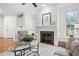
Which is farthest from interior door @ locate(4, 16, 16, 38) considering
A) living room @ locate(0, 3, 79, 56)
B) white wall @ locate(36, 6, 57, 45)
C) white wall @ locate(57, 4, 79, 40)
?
white wall @ locate(57, 4, 79, 40)

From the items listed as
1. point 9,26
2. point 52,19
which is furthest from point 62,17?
point 9,26

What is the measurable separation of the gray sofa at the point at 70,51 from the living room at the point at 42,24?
0.6 inches

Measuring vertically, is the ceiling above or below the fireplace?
above

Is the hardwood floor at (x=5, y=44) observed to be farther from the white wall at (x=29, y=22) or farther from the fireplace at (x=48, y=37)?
the fireplace at (x=48, y=37)

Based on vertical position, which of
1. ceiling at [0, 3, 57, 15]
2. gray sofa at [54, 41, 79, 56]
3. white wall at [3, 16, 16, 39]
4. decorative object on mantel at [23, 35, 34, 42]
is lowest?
gray sofa at [54, 41, 79, 56]

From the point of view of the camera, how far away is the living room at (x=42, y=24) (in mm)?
2145

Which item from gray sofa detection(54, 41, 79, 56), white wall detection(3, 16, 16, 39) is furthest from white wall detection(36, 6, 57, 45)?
white wall detection(3, 16, 16, 39)

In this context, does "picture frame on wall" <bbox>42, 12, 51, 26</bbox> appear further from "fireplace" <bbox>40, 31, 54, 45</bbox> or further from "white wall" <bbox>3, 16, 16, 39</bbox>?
"white wall" <bbox>3, 16, 16, 39</bbox>

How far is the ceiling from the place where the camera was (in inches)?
84.8

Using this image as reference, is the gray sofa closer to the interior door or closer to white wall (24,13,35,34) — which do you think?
white wall (24,13,35,34)

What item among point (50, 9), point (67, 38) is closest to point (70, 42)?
point (67, 38)

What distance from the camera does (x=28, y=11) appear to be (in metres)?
2.18

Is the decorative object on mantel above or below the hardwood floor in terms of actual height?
above

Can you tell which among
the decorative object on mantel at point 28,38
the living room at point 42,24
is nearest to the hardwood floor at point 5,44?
the living room at point 42,24
